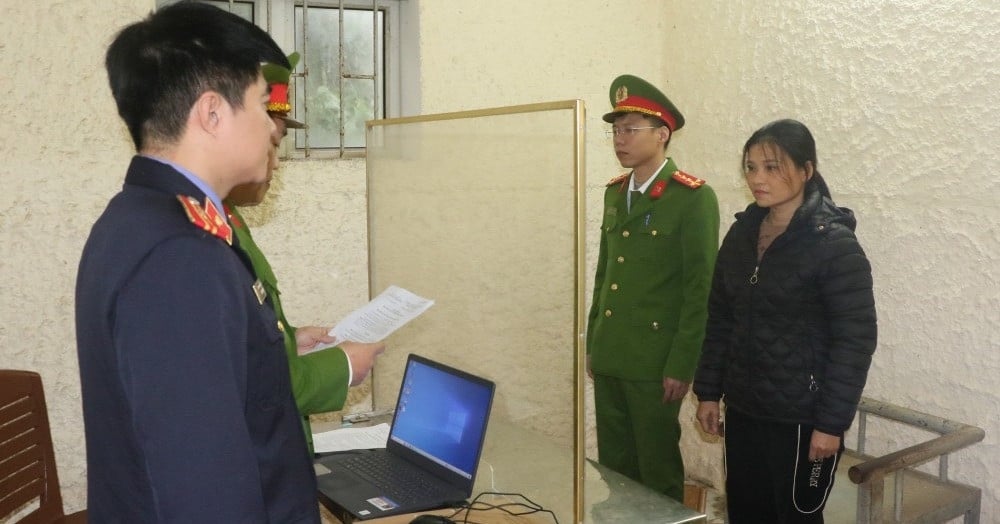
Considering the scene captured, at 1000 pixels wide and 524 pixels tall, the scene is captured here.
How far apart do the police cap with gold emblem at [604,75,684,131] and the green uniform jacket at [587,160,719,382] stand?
0.47ft

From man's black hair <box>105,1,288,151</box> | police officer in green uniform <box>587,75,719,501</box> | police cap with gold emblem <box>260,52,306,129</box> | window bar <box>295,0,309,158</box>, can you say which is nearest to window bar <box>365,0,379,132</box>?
window bar <box>295,0,309,158</box>

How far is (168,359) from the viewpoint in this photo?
3.01 feet

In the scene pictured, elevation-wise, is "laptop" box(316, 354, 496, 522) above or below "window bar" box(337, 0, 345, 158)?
below

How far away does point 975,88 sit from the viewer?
2230mm

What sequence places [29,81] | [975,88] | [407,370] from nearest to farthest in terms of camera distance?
[407,370] → [975,88] → [29,81]

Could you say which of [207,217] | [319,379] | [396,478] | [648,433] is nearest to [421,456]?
[396,478]

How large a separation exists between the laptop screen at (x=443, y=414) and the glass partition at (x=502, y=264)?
55 mm

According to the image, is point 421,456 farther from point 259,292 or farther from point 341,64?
point 341,64

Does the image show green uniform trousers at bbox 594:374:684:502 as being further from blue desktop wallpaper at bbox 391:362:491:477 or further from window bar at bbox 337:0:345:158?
window bar at bbox 337:0:345:158

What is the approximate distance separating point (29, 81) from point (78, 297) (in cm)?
161

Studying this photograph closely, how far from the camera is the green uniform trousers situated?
250cm

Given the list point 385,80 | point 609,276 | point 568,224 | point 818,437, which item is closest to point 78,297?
point 568,224

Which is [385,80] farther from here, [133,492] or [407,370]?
[133,492]

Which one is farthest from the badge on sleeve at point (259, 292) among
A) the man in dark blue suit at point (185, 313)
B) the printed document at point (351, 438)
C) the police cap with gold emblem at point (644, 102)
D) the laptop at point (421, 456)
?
the police cap with gold emblem at point (644, 102)
